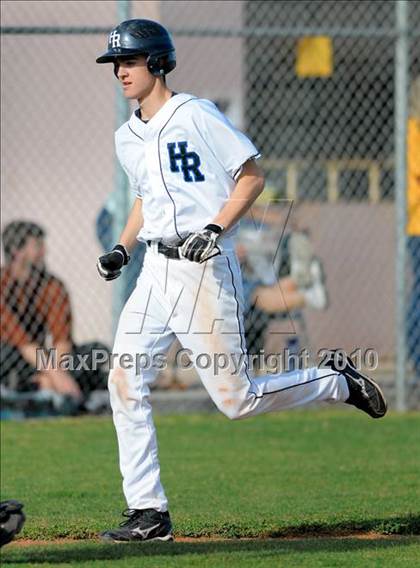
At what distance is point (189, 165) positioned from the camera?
5.50 m

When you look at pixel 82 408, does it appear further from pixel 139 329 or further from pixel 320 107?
pixel 320 107

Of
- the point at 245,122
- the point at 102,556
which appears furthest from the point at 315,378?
the point at 245,122

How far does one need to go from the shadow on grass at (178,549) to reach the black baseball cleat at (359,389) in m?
0.67

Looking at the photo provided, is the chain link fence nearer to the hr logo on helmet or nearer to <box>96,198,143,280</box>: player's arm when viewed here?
<box>96,198,143,280</box>: player's arm

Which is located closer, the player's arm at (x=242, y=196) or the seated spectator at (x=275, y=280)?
the player's arm at (x=242, y=196)

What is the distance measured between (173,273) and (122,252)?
40cm

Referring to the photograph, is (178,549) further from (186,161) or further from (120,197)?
(120,197)

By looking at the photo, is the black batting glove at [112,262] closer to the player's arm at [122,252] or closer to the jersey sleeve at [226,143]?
the player's arm at [122,252]

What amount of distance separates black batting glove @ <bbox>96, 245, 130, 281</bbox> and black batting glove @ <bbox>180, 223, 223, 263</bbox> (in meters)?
0.56

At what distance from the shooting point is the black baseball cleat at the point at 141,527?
540 cm

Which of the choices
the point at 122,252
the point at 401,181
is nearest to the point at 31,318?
the point at 401,181

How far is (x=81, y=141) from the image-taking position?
37.4 feet

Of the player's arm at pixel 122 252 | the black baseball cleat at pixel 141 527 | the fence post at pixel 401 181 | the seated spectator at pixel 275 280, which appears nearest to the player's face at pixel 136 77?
the player's arm at pixel 122 252

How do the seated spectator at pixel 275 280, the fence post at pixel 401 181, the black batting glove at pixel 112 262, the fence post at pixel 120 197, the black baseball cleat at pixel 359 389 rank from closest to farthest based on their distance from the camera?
1. the black batting glove at pixel 112 262
2. the black baseball cleat at pixel 359 389
3. the fence post at pixel 120 197
4. the fence post at pixel 401 181
5. the seated spectator at pixel 275 280
